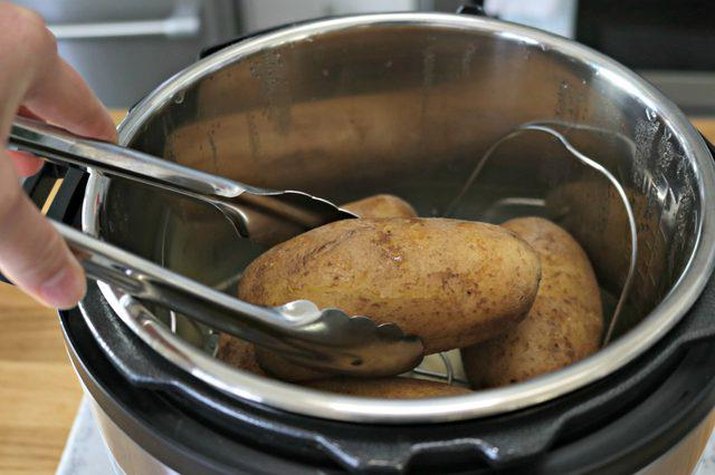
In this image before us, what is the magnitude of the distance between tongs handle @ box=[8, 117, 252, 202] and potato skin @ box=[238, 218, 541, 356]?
7 centimetres

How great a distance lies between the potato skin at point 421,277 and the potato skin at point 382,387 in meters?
0.03

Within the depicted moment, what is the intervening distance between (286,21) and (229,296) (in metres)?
0.90

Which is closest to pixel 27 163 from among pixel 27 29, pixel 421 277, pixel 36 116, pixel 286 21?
pixel 36 116

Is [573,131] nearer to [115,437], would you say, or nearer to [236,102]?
[236,102]

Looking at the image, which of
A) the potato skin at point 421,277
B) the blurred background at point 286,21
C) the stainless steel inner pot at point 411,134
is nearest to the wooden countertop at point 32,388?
the stainless steel inner pot at point 411,134

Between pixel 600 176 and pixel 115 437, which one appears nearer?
pixel 115 437

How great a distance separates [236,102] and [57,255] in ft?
0.90

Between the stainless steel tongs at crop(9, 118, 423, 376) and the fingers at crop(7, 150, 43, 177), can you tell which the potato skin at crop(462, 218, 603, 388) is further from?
the fingers at crop(7, 150, 43, 177)

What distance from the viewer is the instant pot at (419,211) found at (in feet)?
1.24

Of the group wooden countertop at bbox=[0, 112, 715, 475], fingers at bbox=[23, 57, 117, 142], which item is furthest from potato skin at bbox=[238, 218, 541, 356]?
wooden countertop at bbox=[0, 112, 715, 475]

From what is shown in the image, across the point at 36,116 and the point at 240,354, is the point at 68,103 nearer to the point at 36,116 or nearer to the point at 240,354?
the point at 36,116

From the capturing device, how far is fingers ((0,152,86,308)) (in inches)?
13.4

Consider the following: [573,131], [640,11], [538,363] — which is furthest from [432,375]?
[640,11]

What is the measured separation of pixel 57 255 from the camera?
1.20 feet
